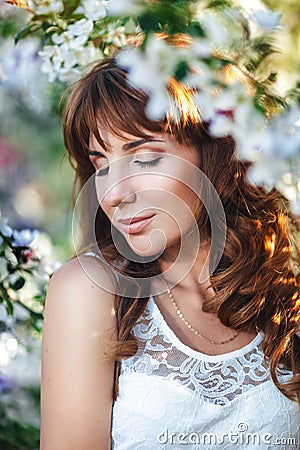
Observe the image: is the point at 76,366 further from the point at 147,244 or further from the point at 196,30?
the point at 196,30

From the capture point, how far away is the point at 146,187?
4.98ft

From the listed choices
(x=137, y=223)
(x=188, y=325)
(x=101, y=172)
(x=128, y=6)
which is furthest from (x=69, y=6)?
(x=188, y=325)

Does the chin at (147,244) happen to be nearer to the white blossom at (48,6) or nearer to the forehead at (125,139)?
the forehead at (125,139)

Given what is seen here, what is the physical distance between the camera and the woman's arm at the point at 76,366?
1594 millimetres

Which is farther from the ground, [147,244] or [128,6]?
[128,6]

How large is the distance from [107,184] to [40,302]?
52 centimetres

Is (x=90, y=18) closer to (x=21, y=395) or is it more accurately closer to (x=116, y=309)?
(x=116, y=309)

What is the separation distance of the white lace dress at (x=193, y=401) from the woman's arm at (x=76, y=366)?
0.14 feet

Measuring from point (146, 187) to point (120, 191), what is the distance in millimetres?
49

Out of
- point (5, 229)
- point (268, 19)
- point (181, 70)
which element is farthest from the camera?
point (5, 229)

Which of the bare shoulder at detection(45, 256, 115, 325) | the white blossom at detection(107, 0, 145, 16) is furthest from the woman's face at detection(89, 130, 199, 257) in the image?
the white blossom at detection(107, 0, 145, 16)

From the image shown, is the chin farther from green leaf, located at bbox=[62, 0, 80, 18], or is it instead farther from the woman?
green leaf, located at bbox=[62, 0, 80, 18]

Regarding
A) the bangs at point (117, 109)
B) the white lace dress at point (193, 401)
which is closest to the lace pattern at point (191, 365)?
the white lace dress at point (193, 401)

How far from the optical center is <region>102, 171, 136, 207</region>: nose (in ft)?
4.99
